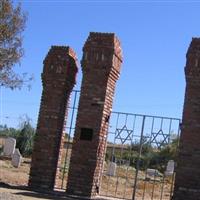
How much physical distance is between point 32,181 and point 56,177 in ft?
2.33

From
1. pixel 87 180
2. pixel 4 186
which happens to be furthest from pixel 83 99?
pixel 4 186

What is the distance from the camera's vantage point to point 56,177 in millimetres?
15867

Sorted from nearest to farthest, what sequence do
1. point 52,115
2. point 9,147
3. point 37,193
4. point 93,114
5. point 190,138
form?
point 190,138 → point 37,193 → point 93,114 → point 52,115 → point 9,147

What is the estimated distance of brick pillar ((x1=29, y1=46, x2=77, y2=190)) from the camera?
15.6 m

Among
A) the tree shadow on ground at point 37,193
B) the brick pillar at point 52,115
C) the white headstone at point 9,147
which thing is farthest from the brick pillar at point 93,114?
the white headstone at point 9,147

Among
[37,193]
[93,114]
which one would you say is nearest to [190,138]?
[93,114]

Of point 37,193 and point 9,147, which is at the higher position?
point 9,147

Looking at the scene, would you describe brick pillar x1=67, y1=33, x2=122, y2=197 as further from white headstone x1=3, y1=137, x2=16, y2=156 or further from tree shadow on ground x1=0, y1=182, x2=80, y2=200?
white headstone x1=3, y1=137, x2=16, y2=156

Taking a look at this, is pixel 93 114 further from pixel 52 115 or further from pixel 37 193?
pixel 37 193

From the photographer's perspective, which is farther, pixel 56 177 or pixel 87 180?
pixel 56 177

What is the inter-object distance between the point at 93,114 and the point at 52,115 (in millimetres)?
1345

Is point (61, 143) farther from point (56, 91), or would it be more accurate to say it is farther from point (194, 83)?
point (194, 83)

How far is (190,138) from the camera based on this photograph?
14.1 m

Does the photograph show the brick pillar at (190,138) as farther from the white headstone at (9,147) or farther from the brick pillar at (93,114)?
the white headstone at (9,147)
